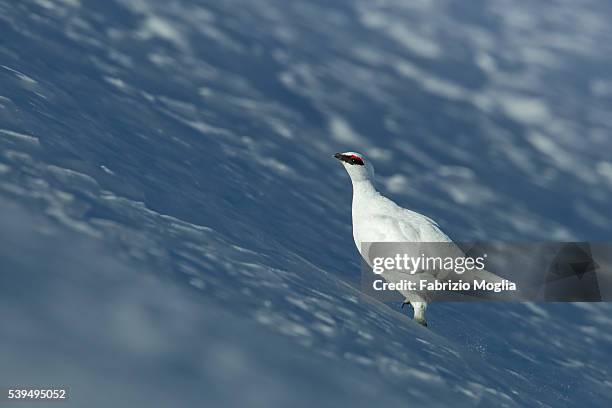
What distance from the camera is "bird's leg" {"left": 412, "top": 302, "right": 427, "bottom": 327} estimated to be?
33.1ft

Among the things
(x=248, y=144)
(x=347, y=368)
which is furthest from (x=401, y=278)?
(x=248, y=144)

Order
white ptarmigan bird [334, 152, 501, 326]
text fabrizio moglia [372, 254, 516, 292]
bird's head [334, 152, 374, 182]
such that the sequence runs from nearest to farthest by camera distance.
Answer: text fabrizio moglia [372, 254, 516, 292] → white ptarmigan bird [334, 152, 501, 326] → bird's head [334, 152, 374, 182]

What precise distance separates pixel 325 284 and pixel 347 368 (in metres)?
2.82

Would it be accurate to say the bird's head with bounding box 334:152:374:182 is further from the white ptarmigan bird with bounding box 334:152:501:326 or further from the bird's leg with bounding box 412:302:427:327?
the bird's leg with bounding box 412:302:427:327

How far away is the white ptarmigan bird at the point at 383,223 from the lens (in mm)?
9680

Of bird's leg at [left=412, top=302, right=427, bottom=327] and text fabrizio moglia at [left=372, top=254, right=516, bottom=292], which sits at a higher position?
text fabrizio moglia at [left=372, top=254, right=516, bottom=292]

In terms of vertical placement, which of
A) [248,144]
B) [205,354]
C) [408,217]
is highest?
[248,144]

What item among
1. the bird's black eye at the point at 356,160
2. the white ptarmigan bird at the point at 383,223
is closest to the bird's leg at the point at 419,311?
the white ptarmigan bird at the point at 383,223

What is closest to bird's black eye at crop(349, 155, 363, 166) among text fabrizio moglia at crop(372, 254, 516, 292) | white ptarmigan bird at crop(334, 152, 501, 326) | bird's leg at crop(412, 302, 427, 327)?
white ptarmigan bird at crop(334, 152, 501, 326)

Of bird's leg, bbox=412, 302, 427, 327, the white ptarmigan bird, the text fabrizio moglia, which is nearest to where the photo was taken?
the text fabrizio moglia

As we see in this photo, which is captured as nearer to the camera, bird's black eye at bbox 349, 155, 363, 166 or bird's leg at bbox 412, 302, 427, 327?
bird's leg at bbox 412, 302, 427, 327

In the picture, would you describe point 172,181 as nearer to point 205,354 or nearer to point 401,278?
point 401,278

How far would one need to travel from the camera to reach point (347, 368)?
7863 millimetres

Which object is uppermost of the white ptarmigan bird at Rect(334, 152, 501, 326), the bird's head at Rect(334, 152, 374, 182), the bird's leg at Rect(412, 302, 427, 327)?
the bird's head at Rect(334, 152, 374, 182)
